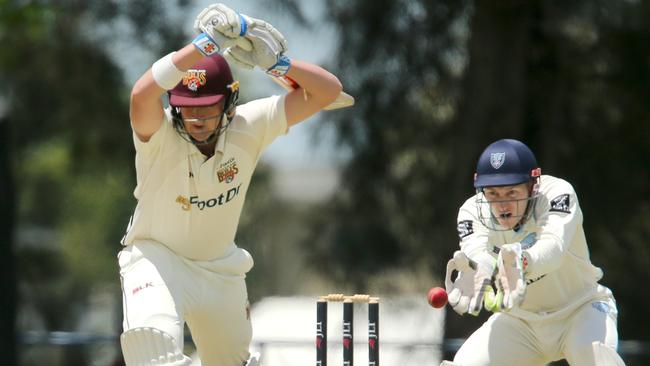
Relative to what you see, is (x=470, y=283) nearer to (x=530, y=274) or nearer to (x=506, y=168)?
(x=530, y=274)

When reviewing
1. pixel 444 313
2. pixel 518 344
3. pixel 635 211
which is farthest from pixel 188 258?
pixel 635 211

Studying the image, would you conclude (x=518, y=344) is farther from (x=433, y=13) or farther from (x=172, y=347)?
(x=433, y=13)

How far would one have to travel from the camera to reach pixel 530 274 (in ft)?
18.5

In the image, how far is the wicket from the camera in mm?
6051

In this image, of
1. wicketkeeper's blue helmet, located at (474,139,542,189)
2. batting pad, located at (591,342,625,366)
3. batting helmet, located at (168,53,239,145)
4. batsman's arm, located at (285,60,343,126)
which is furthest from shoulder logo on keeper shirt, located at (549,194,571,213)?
batting helmet, located at (168,53,239,145)

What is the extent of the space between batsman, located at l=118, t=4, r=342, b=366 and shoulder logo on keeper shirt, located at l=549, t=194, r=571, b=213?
107cm

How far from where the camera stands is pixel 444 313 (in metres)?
12.4

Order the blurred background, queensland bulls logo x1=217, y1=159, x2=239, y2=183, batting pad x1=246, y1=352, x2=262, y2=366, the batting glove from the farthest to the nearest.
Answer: the blurred background
batting pad x1=246, y1=352, x2=262, y2=366
queensland bulls logo x1=217, y1=159, x2=239, y2=183
the batting glove

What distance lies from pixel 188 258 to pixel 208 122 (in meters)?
0.60

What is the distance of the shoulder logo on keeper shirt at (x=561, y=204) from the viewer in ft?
19.3

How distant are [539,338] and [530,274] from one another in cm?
55

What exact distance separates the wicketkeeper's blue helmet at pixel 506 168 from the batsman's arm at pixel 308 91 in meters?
0.75

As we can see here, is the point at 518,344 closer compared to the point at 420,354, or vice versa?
the point at 518,344

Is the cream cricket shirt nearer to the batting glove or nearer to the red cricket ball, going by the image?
A: the batting glove
